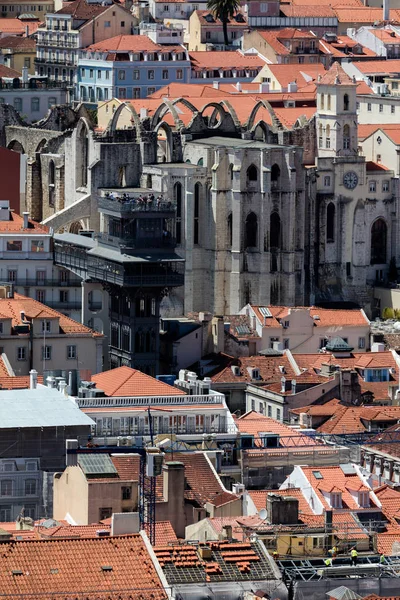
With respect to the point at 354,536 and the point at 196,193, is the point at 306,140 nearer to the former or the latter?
the point at 196,193

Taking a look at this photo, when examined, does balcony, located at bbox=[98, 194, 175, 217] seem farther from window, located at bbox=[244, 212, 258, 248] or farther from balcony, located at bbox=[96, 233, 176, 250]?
window, located at bbox=[244, 212, 258, 248]

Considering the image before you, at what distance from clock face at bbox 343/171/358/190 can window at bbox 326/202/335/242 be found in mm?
1343

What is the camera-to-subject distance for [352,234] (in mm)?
152625

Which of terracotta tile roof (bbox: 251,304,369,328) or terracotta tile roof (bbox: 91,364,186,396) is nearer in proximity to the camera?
terracotta tile roof (bbox: 91,364,186,396)

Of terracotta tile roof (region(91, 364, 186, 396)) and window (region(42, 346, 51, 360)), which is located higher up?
terracotta tile roof (region(91, 364, 186, 396))

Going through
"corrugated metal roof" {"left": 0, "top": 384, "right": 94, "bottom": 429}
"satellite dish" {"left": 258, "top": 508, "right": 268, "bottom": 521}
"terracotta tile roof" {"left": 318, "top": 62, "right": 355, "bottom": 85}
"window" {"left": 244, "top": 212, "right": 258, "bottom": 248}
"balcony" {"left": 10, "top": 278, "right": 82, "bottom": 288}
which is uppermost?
"terracotta tile roof" {"left": 318, "top": 62, "right": 355, "bottom": 85}

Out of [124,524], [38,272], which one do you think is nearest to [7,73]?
[38,272]

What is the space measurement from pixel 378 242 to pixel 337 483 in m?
59.9

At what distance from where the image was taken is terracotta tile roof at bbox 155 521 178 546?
79688mm

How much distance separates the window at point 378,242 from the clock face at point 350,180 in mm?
2902

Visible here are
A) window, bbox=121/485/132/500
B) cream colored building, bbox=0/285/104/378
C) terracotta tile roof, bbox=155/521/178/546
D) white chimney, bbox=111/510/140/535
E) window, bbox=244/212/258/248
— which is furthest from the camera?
window, bbox=244/212/258/248

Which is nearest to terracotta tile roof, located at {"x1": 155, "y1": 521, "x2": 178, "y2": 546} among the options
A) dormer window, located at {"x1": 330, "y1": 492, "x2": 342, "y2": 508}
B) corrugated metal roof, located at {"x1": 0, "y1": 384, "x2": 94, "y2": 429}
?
dormer window, located at {"x1": 330, "y1": 492, "x2": 342, "y2": 508}

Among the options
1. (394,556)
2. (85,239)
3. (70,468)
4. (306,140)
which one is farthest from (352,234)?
(394,556)

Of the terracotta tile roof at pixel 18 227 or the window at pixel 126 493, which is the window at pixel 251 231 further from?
the window at pixel 126 493
